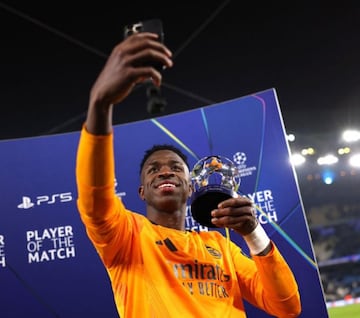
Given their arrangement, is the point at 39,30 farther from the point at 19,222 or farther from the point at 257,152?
the point at 257,152

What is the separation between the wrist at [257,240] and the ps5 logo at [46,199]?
1755mm

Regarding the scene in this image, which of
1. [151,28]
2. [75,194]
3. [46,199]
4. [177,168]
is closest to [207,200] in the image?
[177,168]

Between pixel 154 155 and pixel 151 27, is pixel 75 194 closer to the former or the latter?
pixel 154 155

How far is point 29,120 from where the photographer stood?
550cm

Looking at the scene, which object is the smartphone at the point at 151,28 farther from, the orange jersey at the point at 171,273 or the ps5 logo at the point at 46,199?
the ps5 logo at the point at 46,199

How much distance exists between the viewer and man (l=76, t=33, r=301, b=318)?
113 cm

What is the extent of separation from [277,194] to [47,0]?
8.74 ft

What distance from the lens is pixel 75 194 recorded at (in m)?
3.12

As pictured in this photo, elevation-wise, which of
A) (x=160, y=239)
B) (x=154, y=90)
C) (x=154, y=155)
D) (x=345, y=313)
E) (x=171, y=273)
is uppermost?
(x=154, y=155)

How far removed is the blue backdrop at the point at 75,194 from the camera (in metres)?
2.91

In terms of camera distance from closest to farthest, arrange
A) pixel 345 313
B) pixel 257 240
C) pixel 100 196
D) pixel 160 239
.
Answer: pixel 100 196 < pixel 257 240 < pixel 160 239 < pixel 345 313

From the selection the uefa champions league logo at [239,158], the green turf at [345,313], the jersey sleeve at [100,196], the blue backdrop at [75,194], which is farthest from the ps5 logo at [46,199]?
the green turf at [345,313]

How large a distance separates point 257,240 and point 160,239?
44 cm

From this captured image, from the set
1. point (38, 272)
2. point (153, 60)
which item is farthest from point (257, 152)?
point (153, 60)
